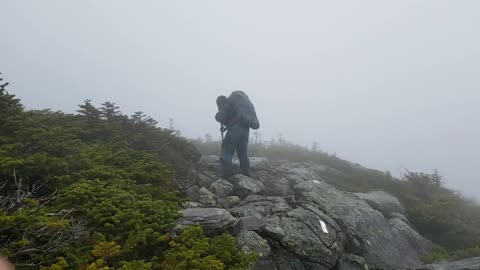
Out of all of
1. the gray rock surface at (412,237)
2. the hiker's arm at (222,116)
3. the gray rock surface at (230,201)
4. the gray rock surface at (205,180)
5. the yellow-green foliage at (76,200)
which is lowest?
the gray rock surface at (412,237)

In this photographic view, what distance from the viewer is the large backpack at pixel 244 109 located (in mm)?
11805

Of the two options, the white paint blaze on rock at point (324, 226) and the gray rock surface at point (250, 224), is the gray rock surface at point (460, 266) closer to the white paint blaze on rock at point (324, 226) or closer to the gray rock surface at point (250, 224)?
the white paint blaze on rock at point (324, 226)

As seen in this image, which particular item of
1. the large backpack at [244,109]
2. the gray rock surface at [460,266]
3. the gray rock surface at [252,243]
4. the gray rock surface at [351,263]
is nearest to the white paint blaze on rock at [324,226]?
the gray rock surface at [351,263]

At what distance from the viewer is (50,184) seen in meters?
5.99

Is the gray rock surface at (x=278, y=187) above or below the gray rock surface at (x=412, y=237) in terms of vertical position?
above

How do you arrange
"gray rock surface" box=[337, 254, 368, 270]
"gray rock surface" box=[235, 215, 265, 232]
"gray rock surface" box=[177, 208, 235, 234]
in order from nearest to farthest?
"gray rock surface" box=[177, 208, 235, 234] → "gray rock surface" box=[235, 215, 265, 232] → "gray rock surface" box=[337, 254, 368, 270]

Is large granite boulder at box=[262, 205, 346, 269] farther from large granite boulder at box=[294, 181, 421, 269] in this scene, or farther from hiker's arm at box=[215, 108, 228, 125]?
hiker's arm at box=[215, 108, 228, 125]

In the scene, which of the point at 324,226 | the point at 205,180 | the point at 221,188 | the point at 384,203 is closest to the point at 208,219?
the point at 324,226

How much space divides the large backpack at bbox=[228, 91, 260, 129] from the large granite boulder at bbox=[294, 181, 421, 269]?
8.74 ft

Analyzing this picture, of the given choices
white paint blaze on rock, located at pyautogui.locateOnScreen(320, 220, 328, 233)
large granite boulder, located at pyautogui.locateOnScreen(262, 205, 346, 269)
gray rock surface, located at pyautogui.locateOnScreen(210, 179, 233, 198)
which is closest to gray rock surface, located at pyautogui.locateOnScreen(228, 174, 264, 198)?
gray rock surface, located at pyautogui.locateOnScreen(210, 179, 233, 198)

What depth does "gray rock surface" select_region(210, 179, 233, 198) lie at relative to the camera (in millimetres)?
9889

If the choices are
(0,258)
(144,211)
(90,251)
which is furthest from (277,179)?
(0,258)

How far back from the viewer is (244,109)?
39.2ft

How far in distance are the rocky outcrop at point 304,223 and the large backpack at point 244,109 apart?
1.79 metres
